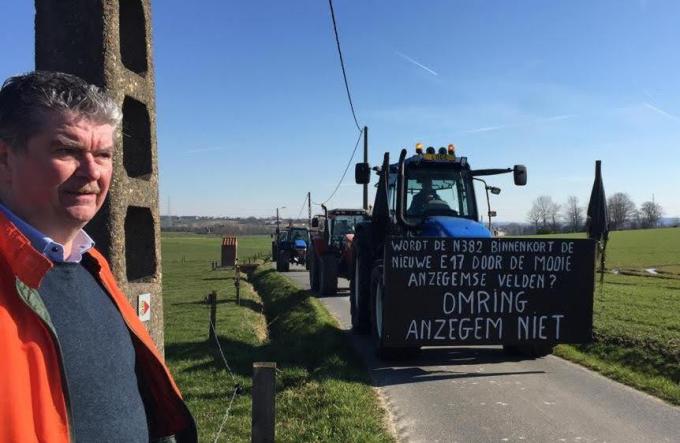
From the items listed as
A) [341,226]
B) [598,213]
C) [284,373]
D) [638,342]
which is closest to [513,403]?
[284,373]

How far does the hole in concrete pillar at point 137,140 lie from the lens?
12.5 ft

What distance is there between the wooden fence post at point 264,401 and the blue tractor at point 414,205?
5.05 meters

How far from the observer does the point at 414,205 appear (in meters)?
8.95

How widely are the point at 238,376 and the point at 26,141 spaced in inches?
240

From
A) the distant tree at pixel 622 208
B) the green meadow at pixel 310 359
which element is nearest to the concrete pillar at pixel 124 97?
the green meadow at pixel 310 359

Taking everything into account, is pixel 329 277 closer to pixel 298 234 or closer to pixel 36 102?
pixel 36 102

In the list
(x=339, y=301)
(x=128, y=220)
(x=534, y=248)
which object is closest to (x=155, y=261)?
(x=128, y=220)

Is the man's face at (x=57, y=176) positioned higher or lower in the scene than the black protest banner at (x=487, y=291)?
higher

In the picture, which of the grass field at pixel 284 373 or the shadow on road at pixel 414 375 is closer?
the grass field at pixel 284 373

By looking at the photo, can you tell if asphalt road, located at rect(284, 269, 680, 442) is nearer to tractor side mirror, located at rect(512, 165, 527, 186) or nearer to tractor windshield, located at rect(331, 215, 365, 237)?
tractor side mirror, located at rect(512, 165, 527, 186)

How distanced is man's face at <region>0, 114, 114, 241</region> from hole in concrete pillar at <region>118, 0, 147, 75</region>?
2.28 metres

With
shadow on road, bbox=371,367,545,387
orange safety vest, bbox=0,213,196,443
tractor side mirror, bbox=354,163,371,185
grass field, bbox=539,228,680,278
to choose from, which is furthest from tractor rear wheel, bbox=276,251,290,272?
orange safety vest, bbox=0,213,196,443

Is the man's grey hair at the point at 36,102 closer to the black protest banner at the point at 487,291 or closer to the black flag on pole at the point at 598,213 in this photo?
Result: the black protest banner at the point at 487,291

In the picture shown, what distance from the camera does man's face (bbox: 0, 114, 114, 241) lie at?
1.58 meters
